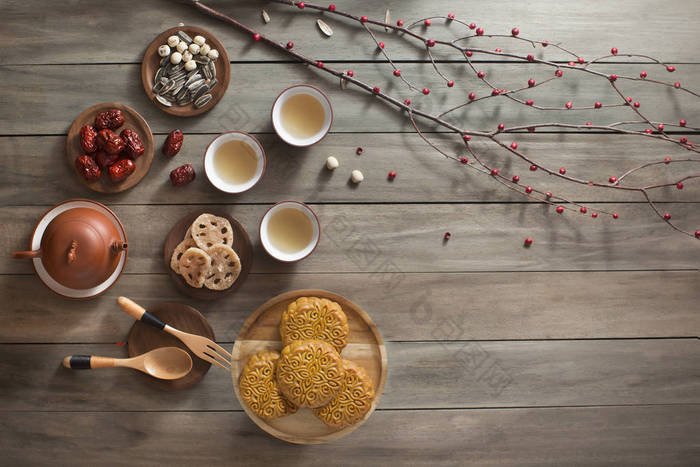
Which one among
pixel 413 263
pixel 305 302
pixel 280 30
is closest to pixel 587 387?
pixel 413 263

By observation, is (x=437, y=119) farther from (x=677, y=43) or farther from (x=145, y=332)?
(x=145, y=332)

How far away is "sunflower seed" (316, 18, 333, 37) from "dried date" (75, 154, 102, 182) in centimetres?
86

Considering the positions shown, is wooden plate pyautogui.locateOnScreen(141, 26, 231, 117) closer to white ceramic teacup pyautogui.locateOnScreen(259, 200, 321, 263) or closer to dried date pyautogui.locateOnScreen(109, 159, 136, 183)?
dried date pyautogui.locateOnScreen(109, 159, 136, 183)

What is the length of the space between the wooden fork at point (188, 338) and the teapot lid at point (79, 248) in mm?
119

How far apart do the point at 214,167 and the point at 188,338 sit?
549mm

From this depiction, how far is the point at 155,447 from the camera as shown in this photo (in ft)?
5.37

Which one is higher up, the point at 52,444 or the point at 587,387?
the point at 587,387

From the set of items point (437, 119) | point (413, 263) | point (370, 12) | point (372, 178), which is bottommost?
point (413, 263)

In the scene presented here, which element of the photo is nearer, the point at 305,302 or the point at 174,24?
the point at 305,302

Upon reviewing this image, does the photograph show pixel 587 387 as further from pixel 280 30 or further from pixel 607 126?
pixel 280 30

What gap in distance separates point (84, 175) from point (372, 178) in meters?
0.92

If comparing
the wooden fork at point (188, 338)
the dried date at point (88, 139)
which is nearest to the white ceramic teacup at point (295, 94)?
the dried date at point (88, 139)

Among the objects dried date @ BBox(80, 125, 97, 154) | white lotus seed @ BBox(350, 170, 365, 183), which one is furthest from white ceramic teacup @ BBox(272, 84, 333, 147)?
dried date @ BBox(80, 125, 97, 154)

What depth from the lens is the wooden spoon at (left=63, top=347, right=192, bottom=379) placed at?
1539 millimetres
